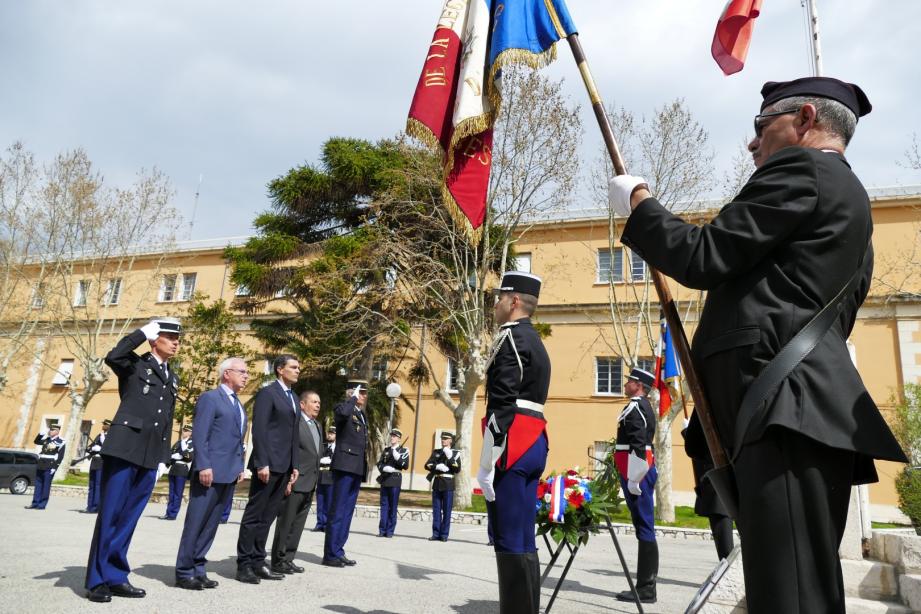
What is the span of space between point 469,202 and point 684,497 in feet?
79.8

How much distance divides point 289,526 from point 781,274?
6558mm

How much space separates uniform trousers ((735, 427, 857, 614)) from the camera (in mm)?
1702

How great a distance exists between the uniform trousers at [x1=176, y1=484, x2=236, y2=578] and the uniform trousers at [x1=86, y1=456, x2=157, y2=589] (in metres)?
0.45

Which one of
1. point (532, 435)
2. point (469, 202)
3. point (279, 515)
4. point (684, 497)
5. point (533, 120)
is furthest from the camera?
point (684, 497)

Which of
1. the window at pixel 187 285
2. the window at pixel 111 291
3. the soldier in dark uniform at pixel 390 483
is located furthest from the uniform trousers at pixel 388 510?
the window at pixel 187 285

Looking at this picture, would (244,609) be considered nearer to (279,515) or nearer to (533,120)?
(279,515)

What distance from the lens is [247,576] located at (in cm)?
626

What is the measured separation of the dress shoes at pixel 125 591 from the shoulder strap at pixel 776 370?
4.90 metres

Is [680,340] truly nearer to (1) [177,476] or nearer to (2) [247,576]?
(2) [247,576]

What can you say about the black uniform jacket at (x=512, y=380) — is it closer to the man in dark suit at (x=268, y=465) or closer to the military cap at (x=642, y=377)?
the man in dark suit at (x=268, y=465)

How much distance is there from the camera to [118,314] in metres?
39.8

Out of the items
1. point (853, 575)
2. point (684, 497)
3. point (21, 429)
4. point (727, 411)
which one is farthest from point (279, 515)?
point (21, 429)

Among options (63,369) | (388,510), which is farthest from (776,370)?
(63,369)

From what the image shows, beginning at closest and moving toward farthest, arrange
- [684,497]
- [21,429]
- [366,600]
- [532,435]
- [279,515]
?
[532,435] < [366,600] < [279,515] < [684,497] < [21,429]
